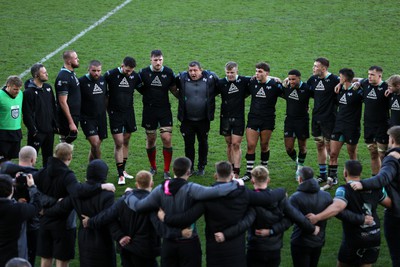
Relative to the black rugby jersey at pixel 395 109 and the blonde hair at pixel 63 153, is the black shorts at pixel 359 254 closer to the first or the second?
the blonde hair at pixel 63 153

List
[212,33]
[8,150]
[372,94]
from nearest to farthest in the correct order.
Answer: [8,150] < [372,94] < [212,33]

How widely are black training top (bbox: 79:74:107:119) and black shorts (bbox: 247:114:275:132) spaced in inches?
99.3

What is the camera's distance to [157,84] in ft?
45.4

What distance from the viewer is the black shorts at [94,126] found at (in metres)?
13.6

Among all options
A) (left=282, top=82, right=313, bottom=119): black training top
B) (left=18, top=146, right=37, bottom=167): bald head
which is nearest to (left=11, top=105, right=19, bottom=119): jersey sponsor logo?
(left=18, top=146, right=37, bottom=167): bald head

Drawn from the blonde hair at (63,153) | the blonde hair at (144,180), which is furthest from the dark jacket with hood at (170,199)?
the blonde hair at (63,153)

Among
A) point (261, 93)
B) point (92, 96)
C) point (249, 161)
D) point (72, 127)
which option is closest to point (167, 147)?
point (249, 161)

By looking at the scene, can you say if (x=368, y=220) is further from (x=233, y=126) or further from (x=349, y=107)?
(x=233, y=126)

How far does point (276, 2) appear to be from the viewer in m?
24.6

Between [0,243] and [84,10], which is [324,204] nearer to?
[0,243]

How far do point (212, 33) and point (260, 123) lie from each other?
8.97 metres

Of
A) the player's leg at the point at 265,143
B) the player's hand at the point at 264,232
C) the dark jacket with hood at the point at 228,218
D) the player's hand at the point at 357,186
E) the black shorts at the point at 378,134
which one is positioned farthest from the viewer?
the player's leg at the point at 265,143

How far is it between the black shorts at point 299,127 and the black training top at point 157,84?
2.10m

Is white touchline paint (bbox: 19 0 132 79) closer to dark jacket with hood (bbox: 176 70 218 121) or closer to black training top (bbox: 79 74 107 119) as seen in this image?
black training top (bbox: 79 74 107 119)
